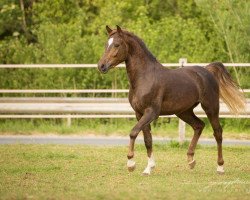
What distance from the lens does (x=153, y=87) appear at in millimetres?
12422

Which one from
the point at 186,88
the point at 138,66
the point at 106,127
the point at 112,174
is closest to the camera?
the point at 112,174

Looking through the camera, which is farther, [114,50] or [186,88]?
[186,88]

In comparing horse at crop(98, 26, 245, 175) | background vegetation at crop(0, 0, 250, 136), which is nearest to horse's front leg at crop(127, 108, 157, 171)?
horse at crop(98, 26, 245, 175)

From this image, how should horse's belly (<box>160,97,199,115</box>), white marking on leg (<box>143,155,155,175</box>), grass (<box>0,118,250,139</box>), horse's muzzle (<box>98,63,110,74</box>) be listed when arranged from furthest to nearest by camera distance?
grass (<box>0,118,250,139</box>) → horse's belly (<box>160,97,199,115</box>) → white marking on leg (<box>143,155,155,175</box>) → horse's muzzle (<box>98,63,110,74</box>)

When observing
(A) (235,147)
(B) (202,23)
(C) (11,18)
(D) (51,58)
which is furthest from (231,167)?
(C) (11,18)

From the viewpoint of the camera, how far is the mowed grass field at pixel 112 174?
996 centimetres

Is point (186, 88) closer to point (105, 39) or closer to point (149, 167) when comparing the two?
point (149, 167)

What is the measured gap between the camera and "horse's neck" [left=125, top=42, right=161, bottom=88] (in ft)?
40.9

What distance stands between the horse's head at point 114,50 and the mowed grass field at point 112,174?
1795 mm

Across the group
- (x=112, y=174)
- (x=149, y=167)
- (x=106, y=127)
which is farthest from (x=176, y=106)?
(x=106, y=127)

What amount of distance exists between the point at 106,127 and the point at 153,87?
864 cm

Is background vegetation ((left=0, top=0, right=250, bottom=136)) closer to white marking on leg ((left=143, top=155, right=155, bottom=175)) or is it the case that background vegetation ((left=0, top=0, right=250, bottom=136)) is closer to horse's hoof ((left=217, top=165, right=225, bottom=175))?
horse's hoof ((left=217, top=165, right=225, bottom=175))

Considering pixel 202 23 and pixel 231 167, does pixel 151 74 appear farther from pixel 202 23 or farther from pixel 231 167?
pixel 202 23

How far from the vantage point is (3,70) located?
23.5 m
